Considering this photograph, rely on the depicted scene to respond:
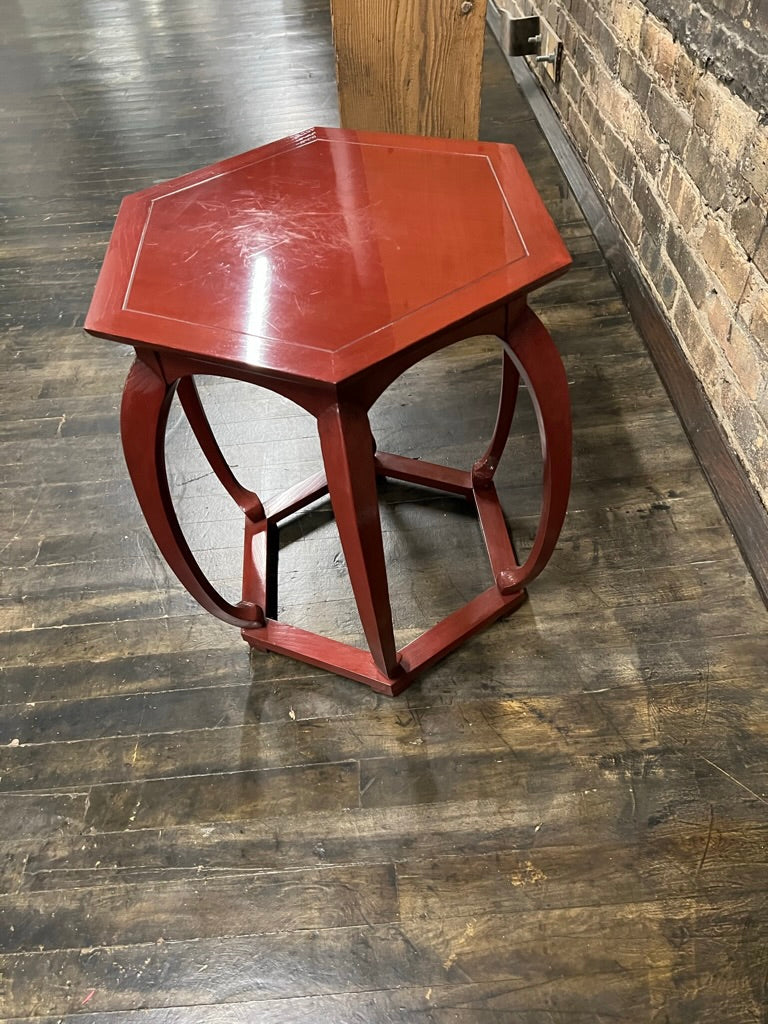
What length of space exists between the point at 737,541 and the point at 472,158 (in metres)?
0.90

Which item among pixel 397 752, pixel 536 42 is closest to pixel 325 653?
pixel 397 752

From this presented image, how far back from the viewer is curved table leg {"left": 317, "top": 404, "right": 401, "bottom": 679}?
0.92 m

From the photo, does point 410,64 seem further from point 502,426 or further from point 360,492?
point 360,492

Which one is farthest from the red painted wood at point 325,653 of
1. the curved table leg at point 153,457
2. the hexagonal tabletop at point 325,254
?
the hexagonal tabletop at point 325,254

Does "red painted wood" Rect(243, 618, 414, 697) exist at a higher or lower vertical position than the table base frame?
lower

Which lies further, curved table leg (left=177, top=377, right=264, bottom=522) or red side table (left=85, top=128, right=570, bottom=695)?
curved table leg (left=177, top=377, right=264, bottom=522)

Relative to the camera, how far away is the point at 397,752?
1296 millimetres

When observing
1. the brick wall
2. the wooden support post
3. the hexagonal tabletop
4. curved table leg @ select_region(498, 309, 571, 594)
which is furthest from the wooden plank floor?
the hexagonal tabletop

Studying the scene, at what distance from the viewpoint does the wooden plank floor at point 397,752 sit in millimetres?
1085

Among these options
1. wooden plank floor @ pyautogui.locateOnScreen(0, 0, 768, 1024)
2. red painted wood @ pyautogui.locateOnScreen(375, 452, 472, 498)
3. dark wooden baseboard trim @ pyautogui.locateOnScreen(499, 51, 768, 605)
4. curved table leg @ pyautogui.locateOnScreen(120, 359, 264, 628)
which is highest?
curved table leg @ pyautogui.locateOnScreen(120, 359, 264, 628)

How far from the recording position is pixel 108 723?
1.38 metres

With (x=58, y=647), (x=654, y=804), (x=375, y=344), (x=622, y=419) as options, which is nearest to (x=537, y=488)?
(x=622, y=419)

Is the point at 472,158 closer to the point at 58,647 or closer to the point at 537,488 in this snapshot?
the point at 537,488

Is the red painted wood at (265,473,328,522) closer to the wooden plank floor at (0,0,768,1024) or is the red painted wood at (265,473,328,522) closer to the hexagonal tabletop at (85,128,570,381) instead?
the wooden plank floor at (0,0,768,1024)
